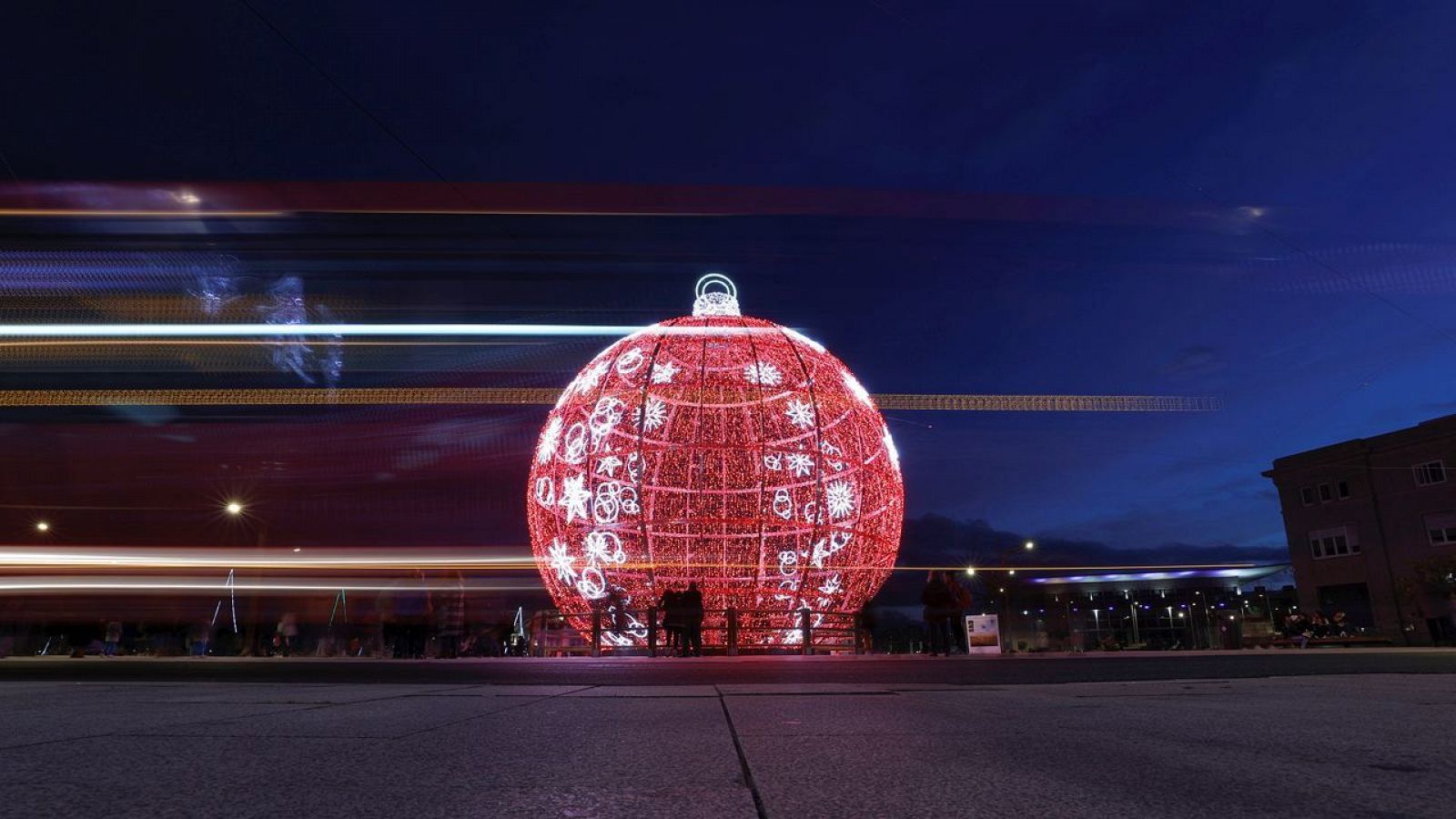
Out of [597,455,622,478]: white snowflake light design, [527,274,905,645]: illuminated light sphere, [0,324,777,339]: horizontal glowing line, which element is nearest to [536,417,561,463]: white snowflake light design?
[527,274,905,645]: illuminated light sphere

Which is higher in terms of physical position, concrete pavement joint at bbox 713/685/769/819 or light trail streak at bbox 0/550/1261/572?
light trail streak at bbox 0/550/1261/572

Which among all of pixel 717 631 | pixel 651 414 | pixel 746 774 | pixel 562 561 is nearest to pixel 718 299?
pixel 651 414

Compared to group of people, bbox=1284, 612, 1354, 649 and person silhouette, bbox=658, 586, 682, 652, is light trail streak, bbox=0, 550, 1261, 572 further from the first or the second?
group of people, bbox=1284, 612, 1354, 649

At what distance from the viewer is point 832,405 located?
15.3 m

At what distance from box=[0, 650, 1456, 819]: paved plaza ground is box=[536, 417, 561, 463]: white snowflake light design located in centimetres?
1059

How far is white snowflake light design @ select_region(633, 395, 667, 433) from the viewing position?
15.1m

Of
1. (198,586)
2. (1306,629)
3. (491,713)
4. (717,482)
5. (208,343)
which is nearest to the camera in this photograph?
(491,713)

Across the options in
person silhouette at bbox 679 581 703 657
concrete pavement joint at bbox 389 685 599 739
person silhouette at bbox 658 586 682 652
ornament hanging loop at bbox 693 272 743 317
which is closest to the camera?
concrete pavement joint at bbox 389 685 599 739

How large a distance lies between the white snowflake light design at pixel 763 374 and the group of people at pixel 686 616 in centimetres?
386

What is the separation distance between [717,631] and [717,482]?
114 inches

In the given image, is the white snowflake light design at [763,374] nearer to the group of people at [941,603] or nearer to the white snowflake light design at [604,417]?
the white snowflake light design at [604,417]

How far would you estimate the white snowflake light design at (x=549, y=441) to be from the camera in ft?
50.3

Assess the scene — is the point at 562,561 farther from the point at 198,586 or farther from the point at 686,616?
the point at 198,586

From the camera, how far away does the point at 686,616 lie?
1341cm
